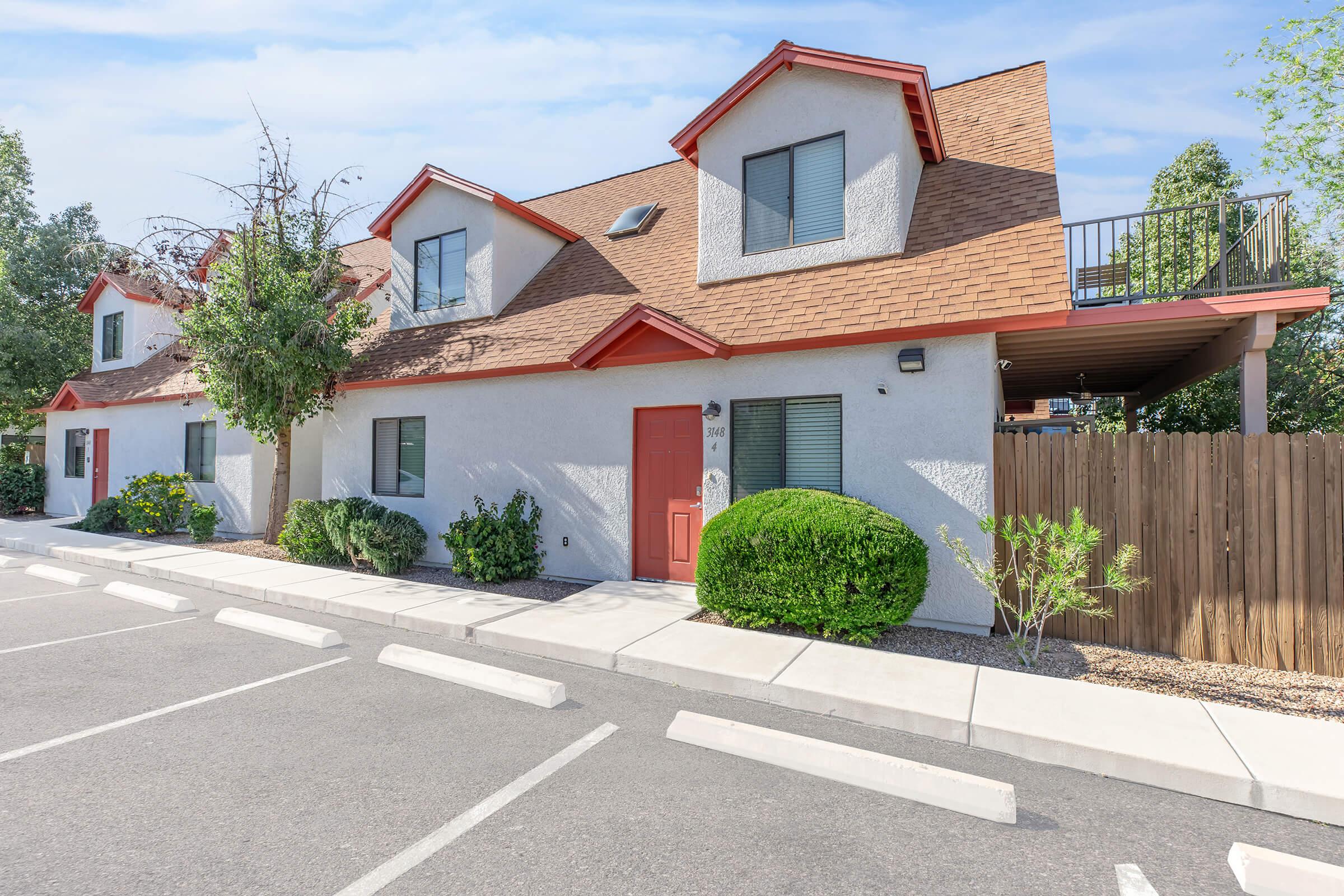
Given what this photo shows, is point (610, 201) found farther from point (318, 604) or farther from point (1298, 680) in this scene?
point (1298, 680)

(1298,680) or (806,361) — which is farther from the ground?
(806,361)

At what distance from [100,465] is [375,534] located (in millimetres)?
13606

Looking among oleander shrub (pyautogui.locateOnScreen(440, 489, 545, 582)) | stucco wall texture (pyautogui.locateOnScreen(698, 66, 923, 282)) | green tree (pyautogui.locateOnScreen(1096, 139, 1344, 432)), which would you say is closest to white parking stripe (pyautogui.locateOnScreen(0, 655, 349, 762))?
oleander shrub (pyautogui.locateOnScreen(440, 489, 545, 582))

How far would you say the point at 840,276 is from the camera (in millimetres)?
8039

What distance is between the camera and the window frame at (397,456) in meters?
10.9

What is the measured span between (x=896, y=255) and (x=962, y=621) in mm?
4402

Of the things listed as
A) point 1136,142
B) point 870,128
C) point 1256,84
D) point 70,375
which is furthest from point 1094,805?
point 70,375

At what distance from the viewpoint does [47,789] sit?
355 cm

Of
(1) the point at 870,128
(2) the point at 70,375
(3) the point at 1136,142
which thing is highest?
(3) the point at 1136,142

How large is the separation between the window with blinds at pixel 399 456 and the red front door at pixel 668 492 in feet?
14.2

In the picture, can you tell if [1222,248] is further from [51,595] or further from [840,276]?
[51,595]

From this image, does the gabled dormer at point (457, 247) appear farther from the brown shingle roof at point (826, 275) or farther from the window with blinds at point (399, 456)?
the window with blinds at point (399, 456)

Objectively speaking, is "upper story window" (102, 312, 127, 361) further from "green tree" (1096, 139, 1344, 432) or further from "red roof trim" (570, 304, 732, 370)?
"green tree" (1096, 139, 1344, 432)

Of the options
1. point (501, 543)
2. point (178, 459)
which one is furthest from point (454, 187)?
point (178, 459)
